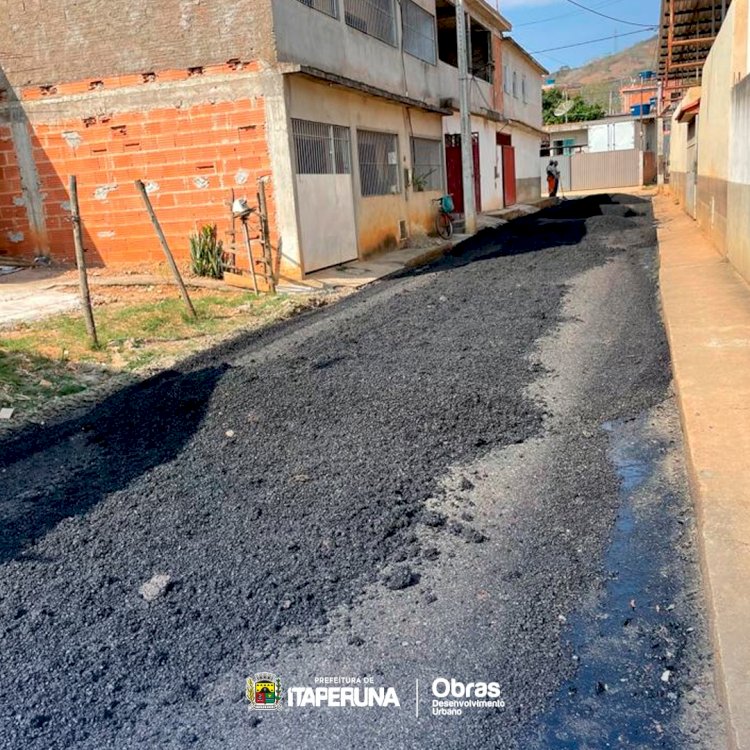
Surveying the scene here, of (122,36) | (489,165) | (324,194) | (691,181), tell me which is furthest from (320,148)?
(489,165)

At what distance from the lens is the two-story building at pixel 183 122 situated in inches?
484

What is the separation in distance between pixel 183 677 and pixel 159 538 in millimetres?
1117

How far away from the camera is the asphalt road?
263 cm

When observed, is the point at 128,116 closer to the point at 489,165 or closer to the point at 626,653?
the point at 626,653

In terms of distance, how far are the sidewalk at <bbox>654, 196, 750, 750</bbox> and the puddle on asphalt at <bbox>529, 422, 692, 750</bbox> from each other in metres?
0.20

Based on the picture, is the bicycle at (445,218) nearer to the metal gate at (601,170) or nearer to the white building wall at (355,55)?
the white building wall at (355,55)

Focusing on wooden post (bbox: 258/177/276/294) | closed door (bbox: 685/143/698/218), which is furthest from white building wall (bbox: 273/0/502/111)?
closed door (bbox: 685/143/698/218)

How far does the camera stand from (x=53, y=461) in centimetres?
510

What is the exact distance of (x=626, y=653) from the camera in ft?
9.61

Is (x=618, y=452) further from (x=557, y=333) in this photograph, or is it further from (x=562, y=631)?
(x=557, y=333)

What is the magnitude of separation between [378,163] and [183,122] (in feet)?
17.9

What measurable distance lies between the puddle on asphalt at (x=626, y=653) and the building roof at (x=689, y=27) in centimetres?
1846

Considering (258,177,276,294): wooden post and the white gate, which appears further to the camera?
the white gate

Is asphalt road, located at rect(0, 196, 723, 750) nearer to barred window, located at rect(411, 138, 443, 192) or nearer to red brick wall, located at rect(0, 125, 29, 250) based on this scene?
red brick wall, located at rect(0, 125, 29, 250)
